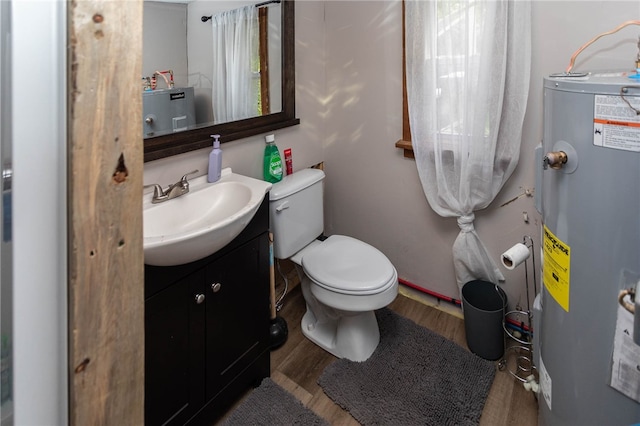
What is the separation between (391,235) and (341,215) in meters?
0.37

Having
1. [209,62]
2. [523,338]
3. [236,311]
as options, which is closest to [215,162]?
[209,62]

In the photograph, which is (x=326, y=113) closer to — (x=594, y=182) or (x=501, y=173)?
(x=501, y=173)

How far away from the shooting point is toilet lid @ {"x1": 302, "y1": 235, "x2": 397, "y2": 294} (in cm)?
167

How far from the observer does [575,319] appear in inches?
43.1

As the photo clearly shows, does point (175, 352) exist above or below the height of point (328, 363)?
above

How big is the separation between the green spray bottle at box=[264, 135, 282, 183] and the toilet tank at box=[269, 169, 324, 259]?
0.05m

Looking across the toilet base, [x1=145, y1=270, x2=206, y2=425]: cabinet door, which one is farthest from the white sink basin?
the toilet base

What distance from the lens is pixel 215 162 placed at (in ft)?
5.33

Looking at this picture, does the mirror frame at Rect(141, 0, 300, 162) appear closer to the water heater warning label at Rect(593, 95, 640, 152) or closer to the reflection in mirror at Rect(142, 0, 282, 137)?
the reflection in mirror at Rect(142, 0, 282, 137)

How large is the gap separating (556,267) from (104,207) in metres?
1.18

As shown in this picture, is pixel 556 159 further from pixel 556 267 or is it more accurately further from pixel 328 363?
pixel 328 363

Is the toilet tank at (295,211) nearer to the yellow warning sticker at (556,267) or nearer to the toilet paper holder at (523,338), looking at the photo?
the toilet paper holder at (523,338)

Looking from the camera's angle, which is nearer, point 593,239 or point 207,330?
point 593,239

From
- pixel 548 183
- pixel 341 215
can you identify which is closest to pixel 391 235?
pixel 341 215
